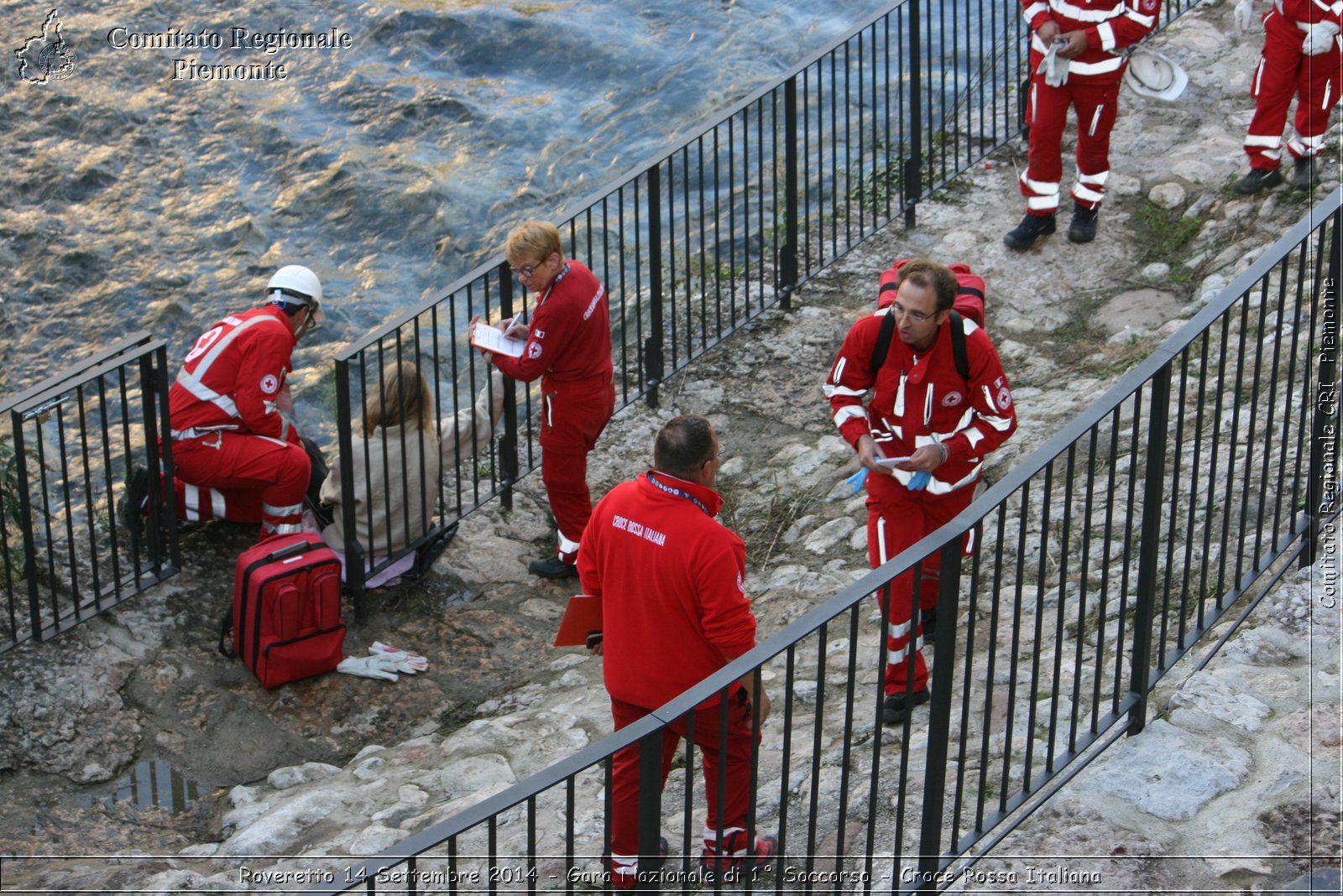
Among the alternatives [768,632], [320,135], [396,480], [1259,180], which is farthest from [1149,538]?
[320,135]

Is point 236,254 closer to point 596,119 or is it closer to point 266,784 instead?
point 596,119

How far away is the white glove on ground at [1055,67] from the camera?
7.98 m

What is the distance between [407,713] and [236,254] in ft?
17.2

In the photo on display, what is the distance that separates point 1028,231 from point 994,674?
449 centimetres

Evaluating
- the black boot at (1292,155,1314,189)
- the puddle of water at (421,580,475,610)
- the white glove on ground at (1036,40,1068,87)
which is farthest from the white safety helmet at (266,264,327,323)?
the black boot at (1292,155,1314,189)

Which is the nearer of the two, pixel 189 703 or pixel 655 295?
pixel 189 703

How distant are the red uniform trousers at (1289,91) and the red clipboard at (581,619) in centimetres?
533

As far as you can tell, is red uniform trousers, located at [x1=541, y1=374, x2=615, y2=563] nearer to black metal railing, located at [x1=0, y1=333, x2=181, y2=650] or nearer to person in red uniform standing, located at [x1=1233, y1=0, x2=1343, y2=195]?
black metal railing, located at [x1=0, y1=333, x2=181, y2=650]

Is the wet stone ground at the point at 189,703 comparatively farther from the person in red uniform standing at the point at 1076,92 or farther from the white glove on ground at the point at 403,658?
A: the person in red uniform standing at the point at 1076,92

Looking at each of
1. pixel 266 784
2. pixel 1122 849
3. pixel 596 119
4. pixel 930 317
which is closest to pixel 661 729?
pixel 1122 849

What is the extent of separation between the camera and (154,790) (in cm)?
566

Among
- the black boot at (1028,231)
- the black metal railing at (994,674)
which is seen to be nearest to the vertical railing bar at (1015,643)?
the black metal railing at (994,674)

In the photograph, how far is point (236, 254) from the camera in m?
10.4

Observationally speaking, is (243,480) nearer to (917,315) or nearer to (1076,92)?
(917,315)
